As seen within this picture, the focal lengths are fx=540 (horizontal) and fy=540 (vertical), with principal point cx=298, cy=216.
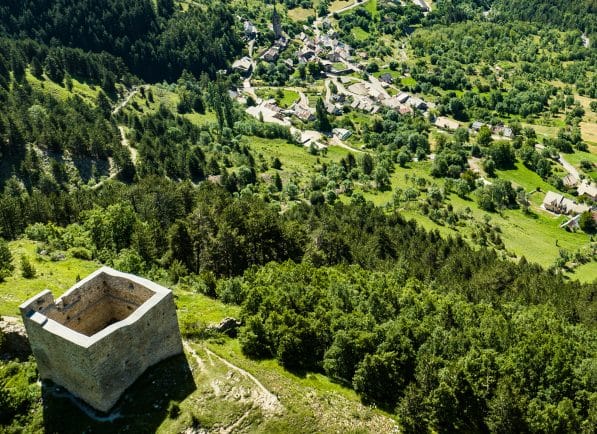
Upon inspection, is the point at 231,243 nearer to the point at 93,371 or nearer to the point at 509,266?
the point at 93,371

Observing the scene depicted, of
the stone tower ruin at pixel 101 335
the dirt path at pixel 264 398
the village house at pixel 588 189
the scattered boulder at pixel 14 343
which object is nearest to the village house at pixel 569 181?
the village house at pixel 588 189

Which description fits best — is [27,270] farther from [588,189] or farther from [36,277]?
[588,189]

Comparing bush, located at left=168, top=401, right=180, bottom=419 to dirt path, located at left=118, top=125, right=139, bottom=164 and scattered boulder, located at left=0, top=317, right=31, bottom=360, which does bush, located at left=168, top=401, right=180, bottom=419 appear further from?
dirt path, located at left=118, top=125, right=139, bottom=164

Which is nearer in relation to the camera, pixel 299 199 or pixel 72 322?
pixel 72 322

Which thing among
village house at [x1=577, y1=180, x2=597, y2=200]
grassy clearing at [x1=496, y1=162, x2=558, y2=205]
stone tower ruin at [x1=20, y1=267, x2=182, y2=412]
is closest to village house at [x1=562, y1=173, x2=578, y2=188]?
village house at [x1=577, y1=180, x2=597, y2=200]

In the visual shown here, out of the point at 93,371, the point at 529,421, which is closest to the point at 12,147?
the point at 93,371

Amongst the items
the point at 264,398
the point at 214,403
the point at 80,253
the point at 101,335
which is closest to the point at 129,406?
the point at 214,403

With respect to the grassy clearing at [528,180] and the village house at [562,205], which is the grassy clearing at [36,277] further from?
the grassy clearing at [528,180]
